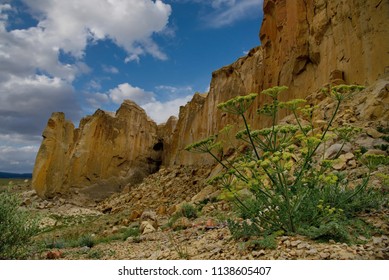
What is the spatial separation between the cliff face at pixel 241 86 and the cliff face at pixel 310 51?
0.15ft

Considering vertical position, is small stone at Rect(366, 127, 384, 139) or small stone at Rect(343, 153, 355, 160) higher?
small stone at Rect(366, 127, 384, 139)

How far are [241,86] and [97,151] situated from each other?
21.8 metres

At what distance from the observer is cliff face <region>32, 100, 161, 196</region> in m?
42.4

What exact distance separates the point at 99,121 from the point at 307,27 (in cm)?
3092

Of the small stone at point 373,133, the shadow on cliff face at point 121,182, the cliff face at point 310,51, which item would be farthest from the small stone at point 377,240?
the shadow on cliff face at point 121,182

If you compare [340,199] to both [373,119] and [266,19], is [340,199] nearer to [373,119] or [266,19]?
[373,119]

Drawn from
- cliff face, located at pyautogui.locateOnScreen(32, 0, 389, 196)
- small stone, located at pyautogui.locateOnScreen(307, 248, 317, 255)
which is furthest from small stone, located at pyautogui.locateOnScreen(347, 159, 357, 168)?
small stone, located at pyautogui.locateOnScreen(307, 248, 317, 255)

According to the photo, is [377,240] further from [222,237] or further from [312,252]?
[222,237]

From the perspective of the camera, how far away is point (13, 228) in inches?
281

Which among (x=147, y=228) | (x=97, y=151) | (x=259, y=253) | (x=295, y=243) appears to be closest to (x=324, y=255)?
(x=295, y=243)

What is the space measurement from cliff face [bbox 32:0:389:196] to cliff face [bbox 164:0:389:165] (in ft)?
0.15

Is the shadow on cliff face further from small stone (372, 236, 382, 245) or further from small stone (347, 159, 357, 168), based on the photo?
small stone (372, 236, 382, 245)

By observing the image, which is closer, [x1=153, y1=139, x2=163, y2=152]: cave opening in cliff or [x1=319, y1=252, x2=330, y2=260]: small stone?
[x1=319, y1=252, x2=330, y2=260]: small stone

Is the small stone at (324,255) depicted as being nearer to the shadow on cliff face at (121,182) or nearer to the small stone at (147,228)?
the small stone at (147,228)
